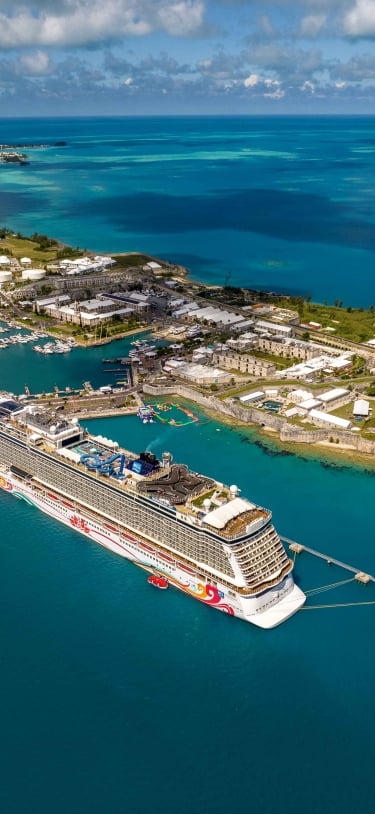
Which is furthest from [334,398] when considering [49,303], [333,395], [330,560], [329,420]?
[49,303]

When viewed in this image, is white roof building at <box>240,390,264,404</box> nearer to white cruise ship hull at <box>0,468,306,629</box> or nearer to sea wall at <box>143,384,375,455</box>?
sea wall at <box>143,384,375,455</box>

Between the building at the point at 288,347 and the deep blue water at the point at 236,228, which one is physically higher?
the deep blue water at the point at 236,228

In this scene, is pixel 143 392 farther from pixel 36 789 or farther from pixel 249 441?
pixel 36 789

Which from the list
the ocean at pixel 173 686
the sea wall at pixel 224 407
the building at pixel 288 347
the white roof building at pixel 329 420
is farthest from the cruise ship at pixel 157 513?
the building at pixel 288 347

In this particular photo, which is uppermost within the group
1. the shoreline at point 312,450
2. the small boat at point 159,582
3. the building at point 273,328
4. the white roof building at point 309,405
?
the building at point 273,328

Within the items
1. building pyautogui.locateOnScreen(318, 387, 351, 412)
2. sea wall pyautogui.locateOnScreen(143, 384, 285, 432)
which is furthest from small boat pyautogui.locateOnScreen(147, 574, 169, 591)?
building pyautogui.locateOnScreen(318, 387, 351, 412)

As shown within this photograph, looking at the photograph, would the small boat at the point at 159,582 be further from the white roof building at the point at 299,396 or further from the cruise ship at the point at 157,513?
the white roof building at the point at 299,396
